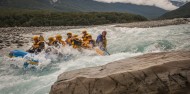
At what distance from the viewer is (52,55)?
17000 mm

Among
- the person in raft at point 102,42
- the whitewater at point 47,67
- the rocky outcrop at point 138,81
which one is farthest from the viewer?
the person in raft at point 102,42

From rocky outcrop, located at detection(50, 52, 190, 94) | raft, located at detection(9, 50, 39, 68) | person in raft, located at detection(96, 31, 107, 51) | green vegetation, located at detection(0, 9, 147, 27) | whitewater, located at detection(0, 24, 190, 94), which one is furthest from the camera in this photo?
green vegetation, located at detection(0, 9, 147, 27)

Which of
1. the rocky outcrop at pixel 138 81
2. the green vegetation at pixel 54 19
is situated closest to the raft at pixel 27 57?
the rocky outcrop at pixel 138 81

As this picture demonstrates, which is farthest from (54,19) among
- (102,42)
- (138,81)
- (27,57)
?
(138,81)

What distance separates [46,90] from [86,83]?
4042mm

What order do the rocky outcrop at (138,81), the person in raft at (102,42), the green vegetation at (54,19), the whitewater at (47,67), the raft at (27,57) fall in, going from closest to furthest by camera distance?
the rocky outcrop at (138,81)
the whitewater at (47,67)
the raft at (27,57)
the person in raft at (102,42)
the green vegetation at (54,19)

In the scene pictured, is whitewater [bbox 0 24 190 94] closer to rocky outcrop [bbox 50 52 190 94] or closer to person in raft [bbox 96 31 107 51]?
person in raft [bbox 96 31 107 51]

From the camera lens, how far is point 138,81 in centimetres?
643

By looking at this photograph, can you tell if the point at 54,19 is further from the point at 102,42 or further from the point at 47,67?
the point at 47,67

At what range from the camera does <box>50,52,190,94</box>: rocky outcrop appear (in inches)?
252

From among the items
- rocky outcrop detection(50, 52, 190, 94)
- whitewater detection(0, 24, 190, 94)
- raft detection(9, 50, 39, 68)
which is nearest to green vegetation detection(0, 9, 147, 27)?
whitewater detection(0, 24, 190, 94)

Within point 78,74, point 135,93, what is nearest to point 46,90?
point 78,74

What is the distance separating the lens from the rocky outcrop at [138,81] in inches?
252

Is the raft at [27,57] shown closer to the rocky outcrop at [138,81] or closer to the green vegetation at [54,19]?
the rocky outcrop at [138,81]
